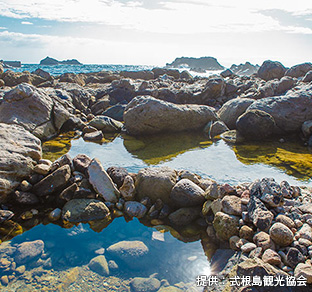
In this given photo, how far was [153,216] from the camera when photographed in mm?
4906

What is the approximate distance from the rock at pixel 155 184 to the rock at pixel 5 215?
7.75 feet

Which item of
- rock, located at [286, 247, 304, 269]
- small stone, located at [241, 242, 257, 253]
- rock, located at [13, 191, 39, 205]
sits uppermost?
rock, located at [286, 247, 304, 269]

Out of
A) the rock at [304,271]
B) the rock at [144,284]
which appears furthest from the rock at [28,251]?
the rock at [304,271]

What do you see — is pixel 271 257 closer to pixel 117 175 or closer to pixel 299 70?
pixel 117 175

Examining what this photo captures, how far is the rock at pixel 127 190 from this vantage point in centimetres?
529

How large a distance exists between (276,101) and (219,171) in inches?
202

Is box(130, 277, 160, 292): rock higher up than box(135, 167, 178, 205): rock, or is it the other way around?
box(135, 167, 178, 205): rock

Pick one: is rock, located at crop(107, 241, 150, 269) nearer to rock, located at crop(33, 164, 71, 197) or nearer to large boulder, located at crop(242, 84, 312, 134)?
rock, located at crop(33, 164, 71, 197)

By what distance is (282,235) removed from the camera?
10.6ft

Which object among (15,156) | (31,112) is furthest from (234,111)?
(15,156)

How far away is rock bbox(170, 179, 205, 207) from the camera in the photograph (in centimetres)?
496

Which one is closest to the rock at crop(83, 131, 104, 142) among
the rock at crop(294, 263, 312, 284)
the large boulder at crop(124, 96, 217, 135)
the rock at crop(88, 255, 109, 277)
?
the large boulder at crop(124, 96, 217, 135)

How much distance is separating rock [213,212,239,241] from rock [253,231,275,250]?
0.46 metres

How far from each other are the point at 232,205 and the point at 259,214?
1.87 feet
